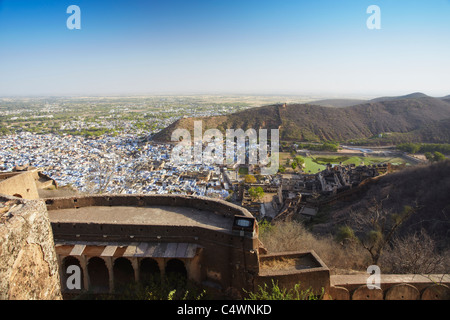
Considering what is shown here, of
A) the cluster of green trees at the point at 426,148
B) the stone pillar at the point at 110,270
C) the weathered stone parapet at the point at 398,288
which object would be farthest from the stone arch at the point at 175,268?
the cluster of green trees at the point at 426,148

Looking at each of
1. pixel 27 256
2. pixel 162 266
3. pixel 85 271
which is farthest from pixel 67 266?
pixel 27 256

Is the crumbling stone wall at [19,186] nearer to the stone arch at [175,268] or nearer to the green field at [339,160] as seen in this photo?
the stone arch at [175,268]

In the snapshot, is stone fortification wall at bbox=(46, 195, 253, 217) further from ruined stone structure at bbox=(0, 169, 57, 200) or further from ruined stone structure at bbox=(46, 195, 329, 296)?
ruined stone structure at bbox=(0, 169, 57, 200)

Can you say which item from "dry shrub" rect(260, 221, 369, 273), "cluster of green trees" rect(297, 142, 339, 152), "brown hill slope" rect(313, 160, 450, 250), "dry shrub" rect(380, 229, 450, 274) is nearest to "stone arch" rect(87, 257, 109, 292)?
"dry shrub" rect(260, 221, 369, 273)

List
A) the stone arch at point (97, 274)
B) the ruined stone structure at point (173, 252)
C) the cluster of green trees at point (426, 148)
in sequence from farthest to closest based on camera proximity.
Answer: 1. the cluster of green trees at point (426, 148)
2. the stone arch at point (97, 274)
3. the ruined stone structure at point (173, 252)

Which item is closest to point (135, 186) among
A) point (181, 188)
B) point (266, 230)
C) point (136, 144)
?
point (181, 188)
